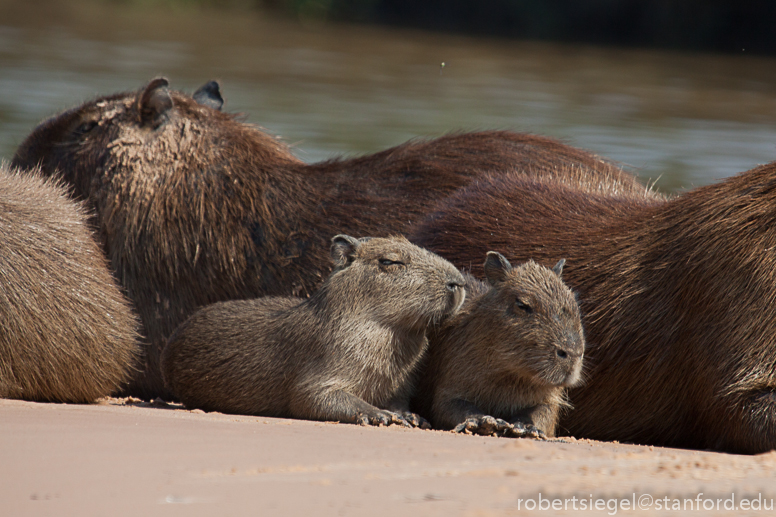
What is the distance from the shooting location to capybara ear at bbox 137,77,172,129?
530 centimetres

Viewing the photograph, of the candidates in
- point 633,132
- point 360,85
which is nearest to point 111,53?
point 360,85

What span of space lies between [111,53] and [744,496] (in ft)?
59.8

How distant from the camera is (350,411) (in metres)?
3.72

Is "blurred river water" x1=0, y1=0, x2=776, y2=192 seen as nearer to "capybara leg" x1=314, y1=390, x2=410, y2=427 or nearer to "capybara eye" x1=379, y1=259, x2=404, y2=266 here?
"capybara eye" x1=379, y1=259, x2=404, y2=266

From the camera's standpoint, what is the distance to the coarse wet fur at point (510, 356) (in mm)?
3541

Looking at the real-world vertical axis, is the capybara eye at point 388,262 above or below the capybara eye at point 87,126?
below

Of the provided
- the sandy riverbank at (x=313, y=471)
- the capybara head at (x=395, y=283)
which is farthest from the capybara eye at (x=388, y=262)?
the sandy riverbank at (x=313, y=471)

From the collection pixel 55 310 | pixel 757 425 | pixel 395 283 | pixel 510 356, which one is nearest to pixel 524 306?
pixel 510 356

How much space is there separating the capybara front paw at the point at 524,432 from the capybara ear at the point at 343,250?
38.1 inches

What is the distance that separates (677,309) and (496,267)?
0.71 meters

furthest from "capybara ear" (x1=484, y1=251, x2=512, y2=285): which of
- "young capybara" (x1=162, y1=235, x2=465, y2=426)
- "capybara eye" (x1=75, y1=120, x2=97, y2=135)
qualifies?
"capybara eye" (x1=75, y1=120, x2=97, y2=135)

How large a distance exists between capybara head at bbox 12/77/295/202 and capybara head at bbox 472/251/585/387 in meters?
2.00

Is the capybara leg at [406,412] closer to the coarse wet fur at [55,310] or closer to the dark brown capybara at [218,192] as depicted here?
the dark brown capybara at [218,192]

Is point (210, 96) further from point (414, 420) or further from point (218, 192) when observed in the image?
point (414, 420)
